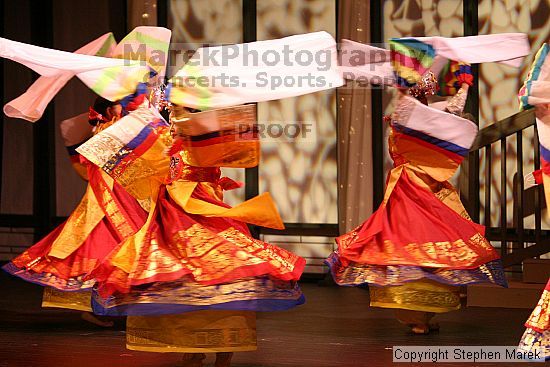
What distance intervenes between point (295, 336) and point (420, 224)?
773mm

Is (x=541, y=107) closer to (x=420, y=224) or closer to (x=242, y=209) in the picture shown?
(x=242, y=209)

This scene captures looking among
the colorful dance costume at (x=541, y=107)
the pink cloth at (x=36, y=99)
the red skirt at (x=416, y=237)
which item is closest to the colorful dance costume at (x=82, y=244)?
the pink cloth at (x=36, y=99)

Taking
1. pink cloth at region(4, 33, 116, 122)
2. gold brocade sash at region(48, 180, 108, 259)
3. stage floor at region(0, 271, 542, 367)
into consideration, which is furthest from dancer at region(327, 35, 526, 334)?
pink cloth at region(4, 33, 116, 122)

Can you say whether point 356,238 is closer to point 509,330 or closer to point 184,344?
point 509,330

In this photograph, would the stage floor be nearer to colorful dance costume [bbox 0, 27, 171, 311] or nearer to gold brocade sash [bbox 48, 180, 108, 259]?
colorful dance costume [bbox 0, 27, 171, 311]

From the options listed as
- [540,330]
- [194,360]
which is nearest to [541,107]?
[540,330]

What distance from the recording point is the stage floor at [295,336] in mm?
4195

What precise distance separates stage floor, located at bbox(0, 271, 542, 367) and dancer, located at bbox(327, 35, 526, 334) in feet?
0.70

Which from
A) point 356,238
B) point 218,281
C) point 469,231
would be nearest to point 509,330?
point 469,231

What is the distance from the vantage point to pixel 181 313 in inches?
141

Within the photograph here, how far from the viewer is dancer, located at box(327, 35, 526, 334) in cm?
460

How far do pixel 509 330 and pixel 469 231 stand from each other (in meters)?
0.53

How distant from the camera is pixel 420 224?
4.74m

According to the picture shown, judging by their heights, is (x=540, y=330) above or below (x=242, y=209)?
below
